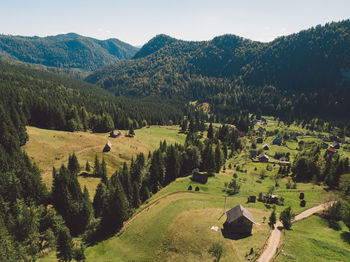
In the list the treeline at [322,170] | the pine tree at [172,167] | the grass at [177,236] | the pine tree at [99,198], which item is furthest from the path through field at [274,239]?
the pine tree at [99,198]

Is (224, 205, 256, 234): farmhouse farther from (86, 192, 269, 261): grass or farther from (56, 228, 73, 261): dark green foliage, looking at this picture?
(56, 228, 73, 261): dark green foliage

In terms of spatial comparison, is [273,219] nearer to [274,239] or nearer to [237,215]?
[274,239]

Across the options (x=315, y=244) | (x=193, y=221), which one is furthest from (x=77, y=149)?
(x=315, y=244)

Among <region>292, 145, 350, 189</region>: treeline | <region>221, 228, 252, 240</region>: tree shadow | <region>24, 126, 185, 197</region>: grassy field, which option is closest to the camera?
<region>221, 228, 252, 240</region>: tree shadow

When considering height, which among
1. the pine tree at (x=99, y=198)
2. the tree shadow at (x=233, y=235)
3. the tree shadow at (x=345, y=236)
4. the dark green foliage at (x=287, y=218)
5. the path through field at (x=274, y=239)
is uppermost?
the dark green foliage at (x=287, y=218)

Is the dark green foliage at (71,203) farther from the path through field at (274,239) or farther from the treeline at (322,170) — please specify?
the treeline at (322,170)

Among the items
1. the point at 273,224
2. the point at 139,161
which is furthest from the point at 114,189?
the point at 273,224

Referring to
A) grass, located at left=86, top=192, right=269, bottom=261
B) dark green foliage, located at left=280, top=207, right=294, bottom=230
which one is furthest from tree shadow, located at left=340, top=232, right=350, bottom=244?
grass, located at left=86, top=192, right=269, bottom=261

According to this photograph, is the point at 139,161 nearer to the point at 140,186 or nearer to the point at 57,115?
the point at 140,186

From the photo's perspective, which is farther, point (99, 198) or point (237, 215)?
point (99, 198)
